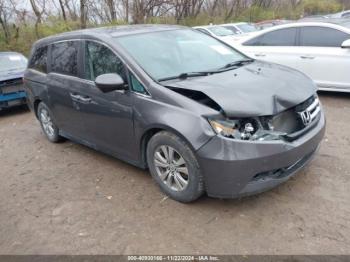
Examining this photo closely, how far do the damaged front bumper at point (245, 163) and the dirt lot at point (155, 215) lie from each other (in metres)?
0.33

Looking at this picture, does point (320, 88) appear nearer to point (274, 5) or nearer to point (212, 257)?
point (212, 257)

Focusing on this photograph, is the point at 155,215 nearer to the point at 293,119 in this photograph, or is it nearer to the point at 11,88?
the point at 293,119

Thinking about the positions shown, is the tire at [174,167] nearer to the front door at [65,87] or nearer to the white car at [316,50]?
the front door at [65,87]

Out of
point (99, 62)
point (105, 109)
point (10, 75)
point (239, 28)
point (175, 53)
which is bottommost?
point (10, 75)

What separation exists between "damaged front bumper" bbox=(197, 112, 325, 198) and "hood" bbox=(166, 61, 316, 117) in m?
0.28


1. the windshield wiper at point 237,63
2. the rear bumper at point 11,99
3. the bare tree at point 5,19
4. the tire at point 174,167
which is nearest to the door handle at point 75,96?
the tire at point 174,167

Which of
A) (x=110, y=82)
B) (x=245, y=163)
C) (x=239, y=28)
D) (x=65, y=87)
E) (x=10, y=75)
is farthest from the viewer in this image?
(x=239, y=28)

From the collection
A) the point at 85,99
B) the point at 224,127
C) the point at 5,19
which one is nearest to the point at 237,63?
the point at 224,127

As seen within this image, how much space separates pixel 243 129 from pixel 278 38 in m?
5.04

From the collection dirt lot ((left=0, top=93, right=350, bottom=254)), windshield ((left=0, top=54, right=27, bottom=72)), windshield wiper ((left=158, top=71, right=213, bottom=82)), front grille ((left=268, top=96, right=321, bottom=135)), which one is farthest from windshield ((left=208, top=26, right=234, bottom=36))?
front grille ((left=268, top=96, right=321, bottom=135))

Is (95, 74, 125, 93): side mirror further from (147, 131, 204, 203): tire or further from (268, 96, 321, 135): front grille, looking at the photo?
(268, 96, 321, 135): front grille

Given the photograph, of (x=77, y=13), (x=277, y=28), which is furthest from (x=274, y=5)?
(x=277, y=28)

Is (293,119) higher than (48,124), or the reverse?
(293,119)

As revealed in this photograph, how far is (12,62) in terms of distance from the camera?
30.4ft
